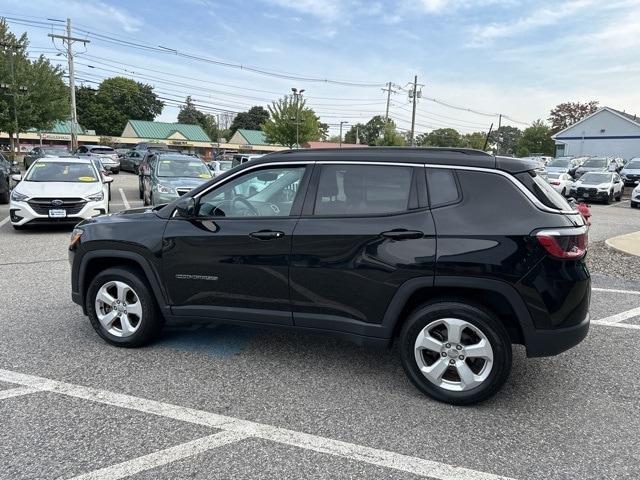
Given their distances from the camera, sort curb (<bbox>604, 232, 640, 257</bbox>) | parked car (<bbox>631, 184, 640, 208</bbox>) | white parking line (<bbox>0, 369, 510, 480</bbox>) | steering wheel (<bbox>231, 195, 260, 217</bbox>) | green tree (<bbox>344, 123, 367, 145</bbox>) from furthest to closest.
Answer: green tree (<bbox>344, 123, 367, 145</bbox>)
parked car (<bbox>631, 184, 640, 208</bbox>)
curb (<bbox>604, 232, 640, 257</bbox>)
steering wheel (<bbox>231, 195, 260, 217</bbox>)
white parking line (<bbox>0, 369, 510, 480</bbox>)

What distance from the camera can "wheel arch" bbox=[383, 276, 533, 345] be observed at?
10.7ft

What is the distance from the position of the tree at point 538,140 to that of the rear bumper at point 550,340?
76.3 meters

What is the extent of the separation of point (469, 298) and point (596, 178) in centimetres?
2213

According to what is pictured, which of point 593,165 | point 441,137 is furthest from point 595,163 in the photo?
point 441,137

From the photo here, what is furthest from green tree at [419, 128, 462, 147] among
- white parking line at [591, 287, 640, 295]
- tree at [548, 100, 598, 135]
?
white parking line at [591, 287, 640, 295]

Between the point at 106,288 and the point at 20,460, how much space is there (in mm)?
1841

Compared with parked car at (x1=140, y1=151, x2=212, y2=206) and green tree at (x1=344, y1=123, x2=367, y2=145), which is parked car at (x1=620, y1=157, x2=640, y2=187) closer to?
parked car at (x1=140, y1=151, x2=212, y2=206)

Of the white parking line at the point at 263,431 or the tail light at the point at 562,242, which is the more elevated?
the tail light at the point at 562,242

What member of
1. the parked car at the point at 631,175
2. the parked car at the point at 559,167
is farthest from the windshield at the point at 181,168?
the parked car at the point at 631,175

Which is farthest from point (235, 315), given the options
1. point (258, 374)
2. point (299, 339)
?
point (299, 339)

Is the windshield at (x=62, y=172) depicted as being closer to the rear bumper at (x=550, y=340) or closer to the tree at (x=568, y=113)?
the rear bumper at (x=550, y=340)

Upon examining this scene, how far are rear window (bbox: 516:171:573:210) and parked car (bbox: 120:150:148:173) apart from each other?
105 feet

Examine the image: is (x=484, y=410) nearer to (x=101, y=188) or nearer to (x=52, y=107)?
(x=101, y=188)

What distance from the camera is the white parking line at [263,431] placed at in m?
2.75
